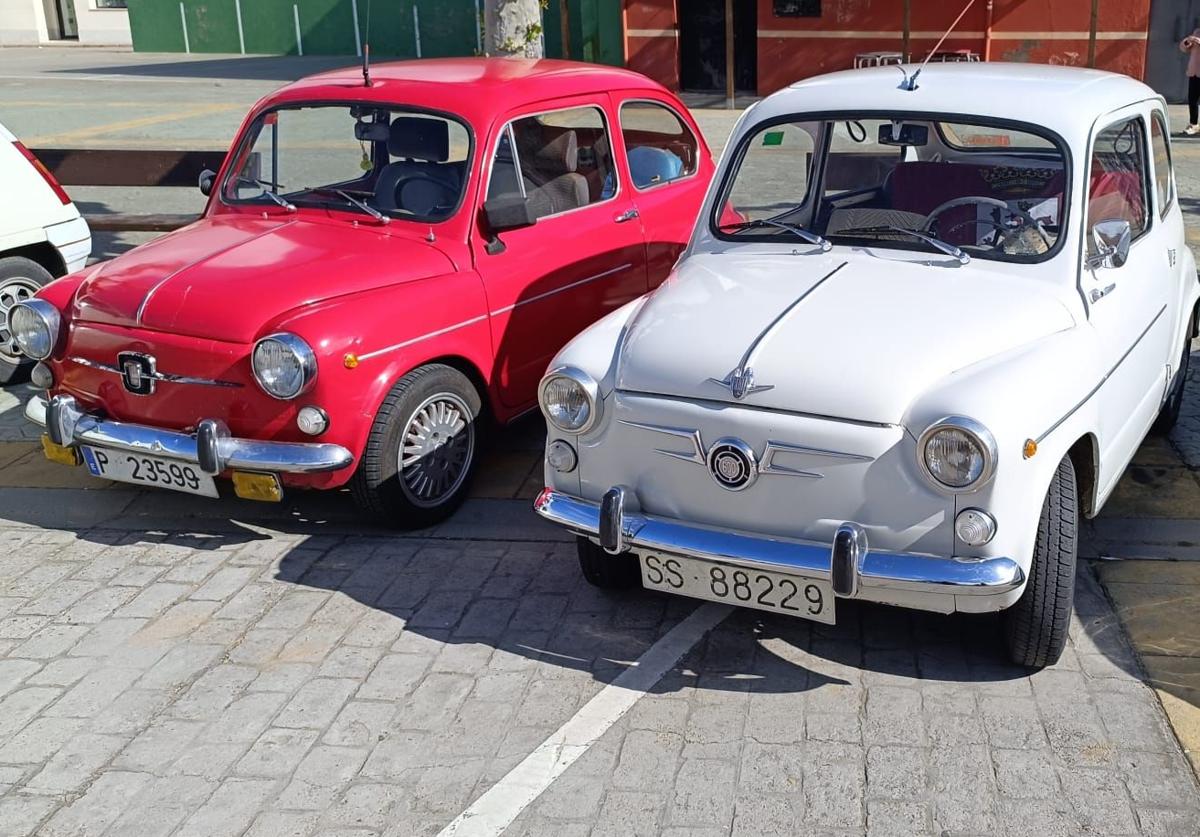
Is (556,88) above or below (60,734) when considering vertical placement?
above

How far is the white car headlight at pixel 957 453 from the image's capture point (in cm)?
377

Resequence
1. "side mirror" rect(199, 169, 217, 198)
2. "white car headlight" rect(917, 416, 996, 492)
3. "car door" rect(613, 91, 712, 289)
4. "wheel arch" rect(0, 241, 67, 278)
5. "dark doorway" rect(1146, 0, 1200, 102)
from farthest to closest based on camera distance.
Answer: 1. "dark doorway" rect(1146, 0, 1200, 102)
2. "wheel arch" rect(0, 241, 67, 278)
3. "car door" rect(613, 91, 712, 289)
4. "side mirror" rect(199, 169, 217, 198)
5. "white car headlight" rect(917, 416, 996, 492)

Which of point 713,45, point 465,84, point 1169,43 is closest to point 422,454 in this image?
point 465,84

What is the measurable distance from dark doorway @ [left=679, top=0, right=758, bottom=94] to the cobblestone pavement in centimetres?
1938

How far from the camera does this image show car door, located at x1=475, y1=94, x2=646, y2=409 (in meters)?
5.96

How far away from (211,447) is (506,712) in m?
1.75

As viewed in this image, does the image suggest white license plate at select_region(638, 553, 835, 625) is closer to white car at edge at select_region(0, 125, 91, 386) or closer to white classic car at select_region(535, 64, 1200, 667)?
white classic car at select_region(535, 64, 1200, 667)

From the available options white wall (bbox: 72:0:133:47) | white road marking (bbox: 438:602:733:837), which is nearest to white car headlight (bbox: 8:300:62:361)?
white road marking (bbox: 438:602:733:837)

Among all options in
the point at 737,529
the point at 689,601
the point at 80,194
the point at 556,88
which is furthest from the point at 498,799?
the point at 80,194

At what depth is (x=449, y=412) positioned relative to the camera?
18.7ft

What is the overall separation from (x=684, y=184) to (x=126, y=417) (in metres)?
3.31

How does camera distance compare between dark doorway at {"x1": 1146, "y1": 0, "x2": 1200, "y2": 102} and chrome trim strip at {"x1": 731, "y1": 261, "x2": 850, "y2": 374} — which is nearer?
chrome trim strip at {"x1": 731, "y1": 261, "x2": 850, "y2": 374}

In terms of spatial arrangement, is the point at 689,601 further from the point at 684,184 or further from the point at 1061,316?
the point at 684,184

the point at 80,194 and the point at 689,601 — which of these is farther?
the point at 80,194
